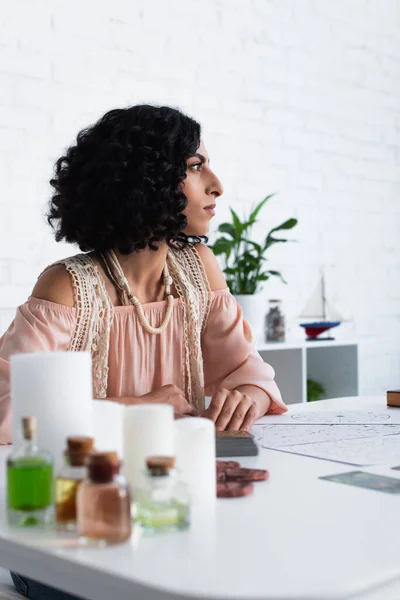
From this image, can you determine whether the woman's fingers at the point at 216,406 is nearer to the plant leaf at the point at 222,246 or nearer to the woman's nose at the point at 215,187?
the woman's nose at the point at 215,187

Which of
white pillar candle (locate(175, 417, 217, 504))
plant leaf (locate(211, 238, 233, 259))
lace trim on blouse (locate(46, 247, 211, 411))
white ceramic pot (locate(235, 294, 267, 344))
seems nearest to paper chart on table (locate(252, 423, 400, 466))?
lace trim on blouse (locate(46, 247, 211, 411))

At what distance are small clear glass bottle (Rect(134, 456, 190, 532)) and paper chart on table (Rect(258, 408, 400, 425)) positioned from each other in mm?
815

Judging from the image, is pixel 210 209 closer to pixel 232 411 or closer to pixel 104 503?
pixel 232 411

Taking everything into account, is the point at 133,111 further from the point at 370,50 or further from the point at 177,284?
the point at 370,50

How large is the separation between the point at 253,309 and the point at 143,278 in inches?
50.9

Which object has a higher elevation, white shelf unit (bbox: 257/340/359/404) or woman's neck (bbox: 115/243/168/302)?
woman's neck (bbox: 115/243/168/302)

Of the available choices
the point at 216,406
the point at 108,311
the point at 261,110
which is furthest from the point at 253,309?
the point at 216,406

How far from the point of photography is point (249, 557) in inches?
30.1

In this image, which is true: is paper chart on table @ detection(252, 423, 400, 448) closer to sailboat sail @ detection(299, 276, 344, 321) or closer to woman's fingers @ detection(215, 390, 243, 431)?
woman's fingers @ detection(215, 390, 243, 431)

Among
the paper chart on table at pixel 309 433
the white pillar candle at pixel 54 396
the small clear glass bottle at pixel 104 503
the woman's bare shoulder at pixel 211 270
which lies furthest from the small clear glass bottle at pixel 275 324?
the small clear glass bottle at pixel 104 503

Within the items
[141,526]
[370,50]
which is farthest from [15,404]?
[370,50]

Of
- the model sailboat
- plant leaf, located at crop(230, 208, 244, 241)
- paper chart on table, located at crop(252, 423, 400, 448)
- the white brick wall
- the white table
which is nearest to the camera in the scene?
the white table

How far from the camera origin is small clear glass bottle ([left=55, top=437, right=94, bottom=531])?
0.81m

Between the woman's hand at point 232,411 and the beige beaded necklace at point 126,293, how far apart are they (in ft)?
0.74
